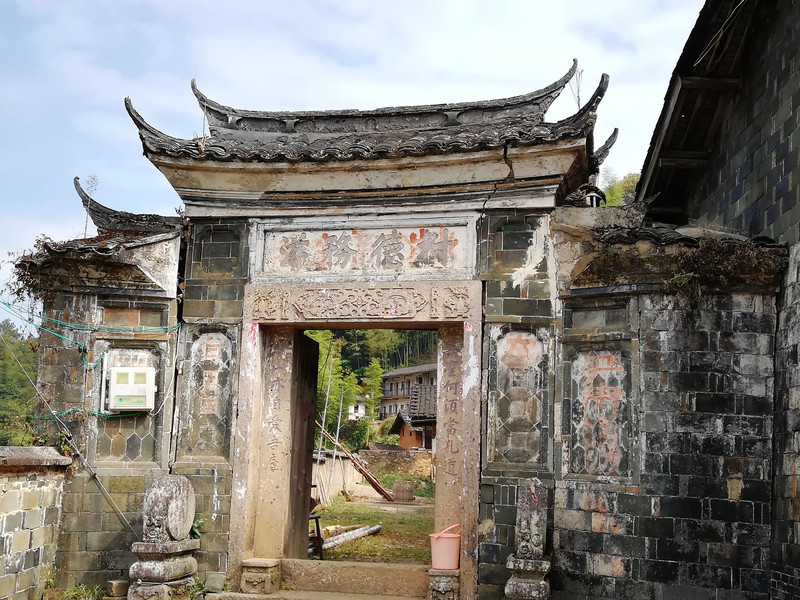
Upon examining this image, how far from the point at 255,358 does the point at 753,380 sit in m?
5.17

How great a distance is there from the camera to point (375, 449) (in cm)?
3241

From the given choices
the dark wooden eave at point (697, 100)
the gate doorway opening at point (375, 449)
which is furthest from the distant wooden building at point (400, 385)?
the dark wooden eave at point (697, 100)

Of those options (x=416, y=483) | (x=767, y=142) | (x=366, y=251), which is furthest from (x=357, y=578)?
(x=416, y=483)

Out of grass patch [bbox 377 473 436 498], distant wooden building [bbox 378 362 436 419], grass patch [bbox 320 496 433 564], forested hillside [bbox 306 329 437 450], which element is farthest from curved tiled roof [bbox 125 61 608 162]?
distant wooden building [bbox 378 362 436 419]

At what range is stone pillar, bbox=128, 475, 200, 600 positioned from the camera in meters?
7.83

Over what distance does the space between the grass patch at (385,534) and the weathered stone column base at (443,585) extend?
350 centimetres

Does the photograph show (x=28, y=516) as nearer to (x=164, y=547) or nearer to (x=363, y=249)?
(x=164, y=547)

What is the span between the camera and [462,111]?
983 centimetres

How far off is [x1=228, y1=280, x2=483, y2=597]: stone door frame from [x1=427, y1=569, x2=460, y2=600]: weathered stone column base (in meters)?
0.14

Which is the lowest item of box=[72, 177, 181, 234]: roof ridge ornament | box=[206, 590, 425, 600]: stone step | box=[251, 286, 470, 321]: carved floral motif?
box=[206, 590, 425, 600]: stone step

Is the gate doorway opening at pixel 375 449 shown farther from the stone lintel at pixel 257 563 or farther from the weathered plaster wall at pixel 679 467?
the weathered plaster wall at pixel 679 467

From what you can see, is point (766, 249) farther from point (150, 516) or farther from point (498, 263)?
point (150, 516)

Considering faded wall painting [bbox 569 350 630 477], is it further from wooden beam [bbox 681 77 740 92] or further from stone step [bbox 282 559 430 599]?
wooden beam [bbox 681 77 740 92]

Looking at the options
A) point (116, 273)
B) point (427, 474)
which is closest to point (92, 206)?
point (116, 273)
